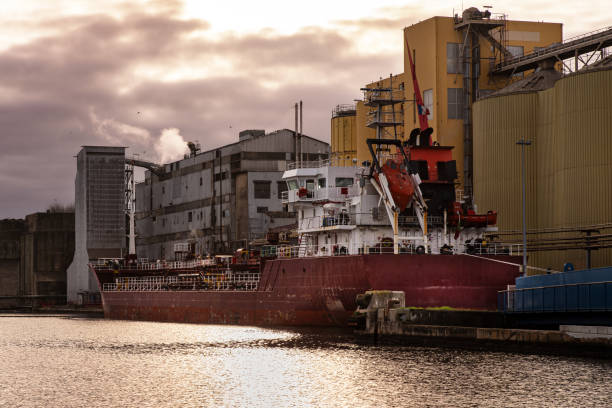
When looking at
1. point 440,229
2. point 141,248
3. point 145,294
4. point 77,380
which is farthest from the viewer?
point 141,248

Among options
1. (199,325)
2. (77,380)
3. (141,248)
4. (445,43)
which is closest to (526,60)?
(445,43)

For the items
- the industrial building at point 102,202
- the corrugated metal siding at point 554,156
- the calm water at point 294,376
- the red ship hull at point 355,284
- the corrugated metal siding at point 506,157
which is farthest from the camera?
the industrial building at point 102,202

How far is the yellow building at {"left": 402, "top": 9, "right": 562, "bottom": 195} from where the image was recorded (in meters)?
72.9

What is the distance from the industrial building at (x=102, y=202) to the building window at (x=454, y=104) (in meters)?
43.3

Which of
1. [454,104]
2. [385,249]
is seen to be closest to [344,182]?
[385,249]

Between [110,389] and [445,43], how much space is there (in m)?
48.6

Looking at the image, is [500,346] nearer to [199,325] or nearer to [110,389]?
[110,389]

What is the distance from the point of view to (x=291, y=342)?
4562cm

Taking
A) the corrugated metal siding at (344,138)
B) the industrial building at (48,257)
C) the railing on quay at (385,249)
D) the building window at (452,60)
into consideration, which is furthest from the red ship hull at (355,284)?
the industrial building at (48,257)

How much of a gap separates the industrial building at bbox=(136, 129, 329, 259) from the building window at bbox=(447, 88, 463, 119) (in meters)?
19.2

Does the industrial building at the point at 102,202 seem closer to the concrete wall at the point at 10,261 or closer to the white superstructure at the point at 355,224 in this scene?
the concrete wall at the point at 10,261

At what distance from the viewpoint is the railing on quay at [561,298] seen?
3438cm

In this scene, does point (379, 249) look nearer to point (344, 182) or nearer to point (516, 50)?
point (344, 182)

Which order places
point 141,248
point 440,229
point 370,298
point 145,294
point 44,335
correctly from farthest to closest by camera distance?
point 141,248, point 145,294, point 44,335, point 440,229, point 370,298
